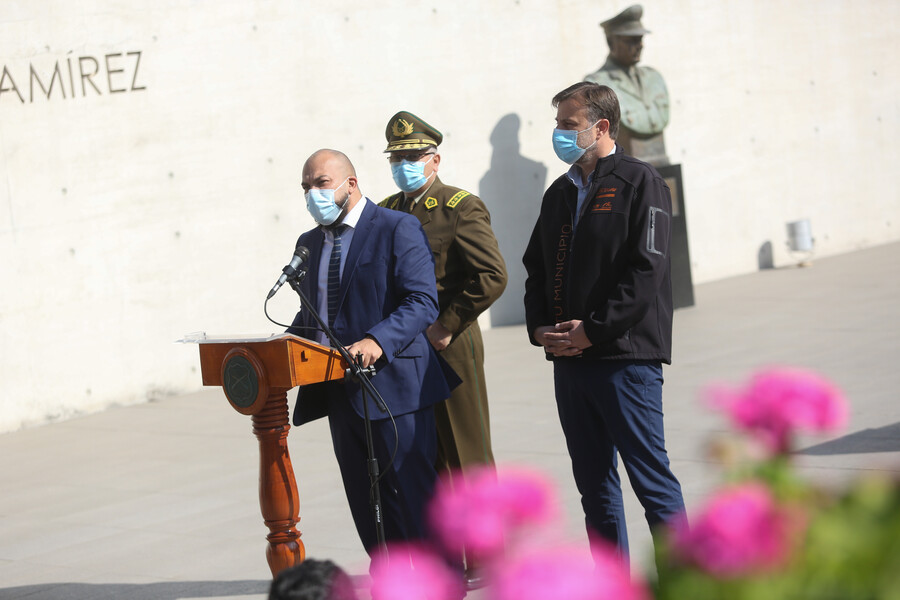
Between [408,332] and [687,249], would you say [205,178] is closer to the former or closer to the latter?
[687,249]

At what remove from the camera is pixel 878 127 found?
1664 centimetres

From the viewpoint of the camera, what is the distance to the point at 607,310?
11.9 ft

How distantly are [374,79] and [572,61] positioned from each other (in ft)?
9.06

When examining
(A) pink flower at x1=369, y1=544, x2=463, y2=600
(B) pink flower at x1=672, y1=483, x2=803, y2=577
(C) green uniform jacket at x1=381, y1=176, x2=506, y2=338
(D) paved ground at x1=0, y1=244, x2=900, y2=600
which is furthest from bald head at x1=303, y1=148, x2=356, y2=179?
(B) pink flower at x1=672, y1=483, x2=803, y2=577

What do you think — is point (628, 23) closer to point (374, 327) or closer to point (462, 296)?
point (462, 296)

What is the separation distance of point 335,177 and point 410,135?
1.06 metres

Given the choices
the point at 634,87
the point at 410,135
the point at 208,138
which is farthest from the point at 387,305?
the point at 634,87

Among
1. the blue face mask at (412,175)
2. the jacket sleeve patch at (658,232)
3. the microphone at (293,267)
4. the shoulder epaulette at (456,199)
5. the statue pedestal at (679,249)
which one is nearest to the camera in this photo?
the microphone at (293,267)

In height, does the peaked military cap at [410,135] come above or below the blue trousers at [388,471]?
above

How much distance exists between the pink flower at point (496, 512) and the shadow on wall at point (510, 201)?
441 inches

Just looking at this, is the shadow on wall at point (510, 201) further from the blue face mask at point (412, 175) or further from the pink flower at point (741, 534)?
the pink flower at point (741, 534)

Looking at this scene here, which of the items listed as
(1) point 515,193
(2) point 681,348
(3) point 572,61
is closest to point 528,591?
(2) point 681,348

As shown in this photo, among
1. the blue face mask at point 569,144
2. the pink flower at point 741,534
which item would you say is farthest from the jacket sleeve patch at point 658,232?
the pink flower at point 741,534

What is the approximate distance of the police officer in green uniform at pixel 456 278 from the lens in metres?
4.57
